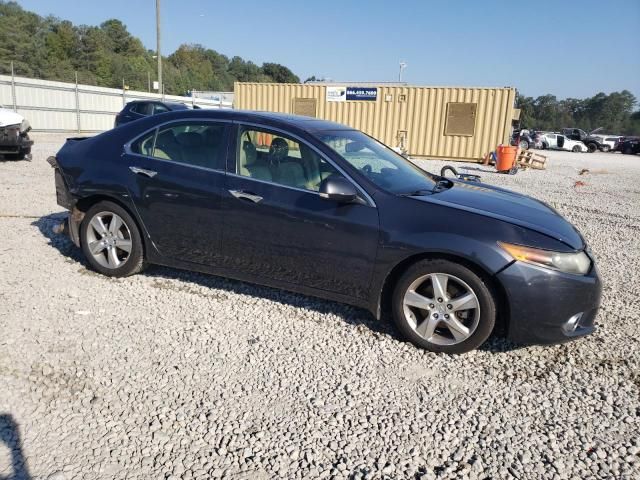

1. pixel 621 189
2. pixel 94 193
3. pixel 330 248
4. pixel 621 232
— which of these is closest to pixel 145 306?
pixel 94 193

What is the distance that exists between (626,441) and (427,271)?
1.44 metres

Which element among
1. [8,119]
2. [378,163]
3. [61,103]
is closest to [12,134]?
[8,119]

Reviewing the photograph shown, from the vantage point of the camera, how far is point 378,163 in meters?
4.11

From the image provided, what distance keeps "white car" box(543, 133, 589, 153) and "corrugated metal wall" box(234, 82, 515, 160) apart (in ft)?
75.7

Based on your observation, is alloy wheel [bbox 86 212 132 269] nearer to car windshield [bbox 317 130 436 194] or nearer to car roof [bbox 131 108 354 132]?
car roof [bbox 131 108 354 132]

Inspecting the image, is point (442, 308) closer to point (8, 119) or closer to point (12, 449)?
point (12, 449)

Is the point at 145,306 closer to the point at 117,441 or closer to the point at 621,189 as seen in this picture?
the point at 117,441

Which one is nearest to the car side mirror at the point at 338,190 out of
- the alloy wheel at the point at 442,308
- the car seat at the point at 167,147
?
the alloy wheel at the point at 442,308

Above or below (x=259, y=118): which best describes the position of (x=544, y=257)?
below

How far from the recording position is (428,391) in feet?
9.71

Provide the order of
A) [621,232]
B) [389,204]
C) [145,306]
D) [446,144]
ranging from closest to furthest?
1. [389,204]
2. [145,306]
3. [621,232]
4. [446,144]

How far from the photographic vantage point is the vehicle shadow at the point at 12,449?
2.12 m

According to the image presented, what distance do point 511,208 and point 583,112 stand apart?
320 ft

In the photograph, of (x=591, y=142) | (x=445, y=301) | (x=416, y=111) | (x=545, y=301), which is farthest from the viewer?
(x=591, y=142)
